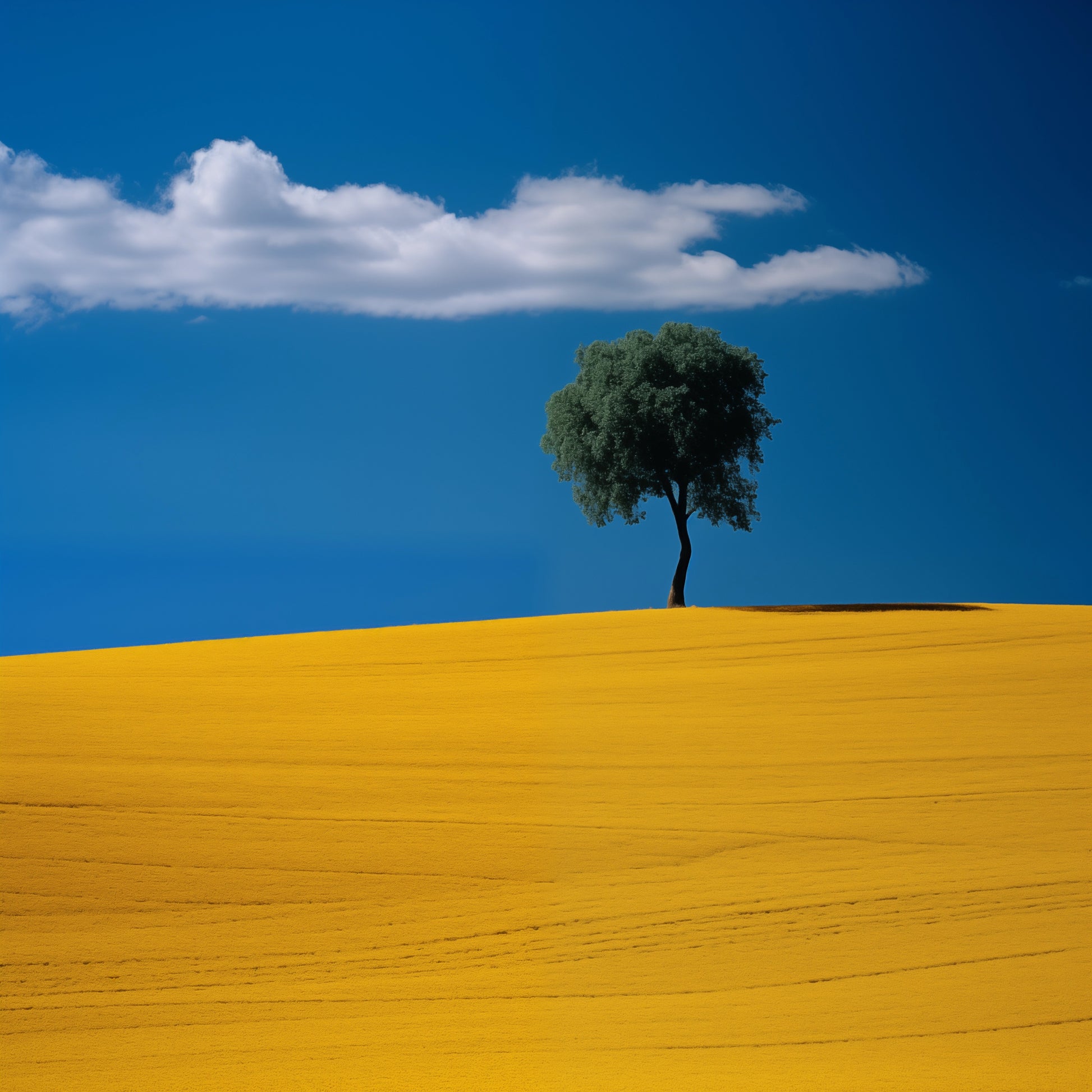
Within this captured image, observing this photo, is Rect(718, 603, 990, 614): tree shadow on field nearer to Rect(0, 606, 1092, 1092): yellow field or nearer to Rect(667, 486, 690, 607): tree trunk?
Rect(667, 486, 690, 607): tree trunk

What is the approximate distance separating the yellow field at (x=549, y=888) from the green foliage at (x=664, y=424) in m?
13.8

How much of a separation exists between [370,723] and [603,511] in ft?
57.4

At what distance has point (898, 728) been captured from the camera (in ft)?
43.2

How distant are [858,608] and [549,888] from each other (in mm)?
20828

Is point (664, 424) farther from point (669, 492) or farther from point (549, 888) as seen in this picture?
point (549, 888)

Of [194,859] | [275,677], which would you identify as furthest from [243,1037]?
[275,677]

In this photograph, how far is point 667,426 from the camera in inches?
1123

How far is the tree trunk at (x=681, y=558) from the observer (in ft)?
93.7

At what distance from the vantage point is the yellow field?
233 inches

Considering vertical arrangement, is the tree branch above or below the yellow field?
above

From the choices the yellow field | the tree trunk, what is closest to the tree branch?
the tree trunk

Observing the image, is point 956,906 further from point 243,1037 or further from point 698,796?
point 243,1037

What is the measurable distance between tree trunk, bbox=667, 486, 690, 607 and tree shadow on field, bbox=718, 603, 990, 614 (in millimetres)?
2157

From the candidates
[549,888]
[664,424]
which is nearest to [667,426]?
[664,424]
